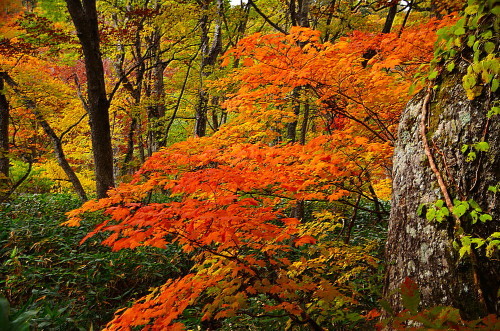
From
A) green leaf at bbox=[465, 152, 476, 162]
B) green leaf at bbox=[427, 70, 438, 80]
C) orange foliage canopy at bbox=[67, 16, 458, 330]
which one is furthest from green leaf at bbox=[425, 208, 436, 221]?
orange foliage canopy at bbox=[67, 16, 458, 330]

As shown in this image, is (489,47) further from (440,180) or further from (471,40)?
(440,180)

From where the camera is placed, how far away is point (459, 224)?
1.62m

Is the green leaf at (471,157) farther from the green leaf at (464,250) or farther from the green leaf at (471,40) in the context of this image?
the green leaf at (471,40)

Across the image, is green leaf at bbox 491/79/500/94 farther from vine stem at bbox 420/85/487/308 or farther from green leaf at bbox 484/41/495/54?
vine stem at bbox 420/85/487/308

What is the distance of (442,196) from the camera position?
1734 mm

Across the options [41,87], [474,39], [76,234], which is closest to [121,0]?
[41,87]

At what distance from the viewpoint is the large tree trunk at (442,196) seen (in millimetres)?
1567

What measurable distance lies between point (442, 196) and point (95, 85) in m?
5.60

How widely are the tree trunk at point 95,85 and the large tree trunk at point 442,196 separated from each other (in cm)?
514

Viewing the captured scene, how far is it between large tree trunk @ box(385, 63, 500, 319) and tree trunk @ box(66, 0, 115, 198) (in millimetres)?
5144

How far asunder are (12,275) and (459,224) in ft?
20.0

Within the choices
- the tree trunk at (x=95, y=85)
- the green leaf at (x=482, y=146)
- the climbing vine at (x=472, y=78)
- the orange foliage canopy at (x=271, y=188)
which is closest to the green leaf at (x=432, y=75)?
the climbing vine at (x=472, y=78)

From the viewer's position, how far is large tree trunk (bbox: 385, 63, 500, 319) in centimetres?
157

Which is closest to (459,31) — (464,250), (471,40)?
(471,40)
